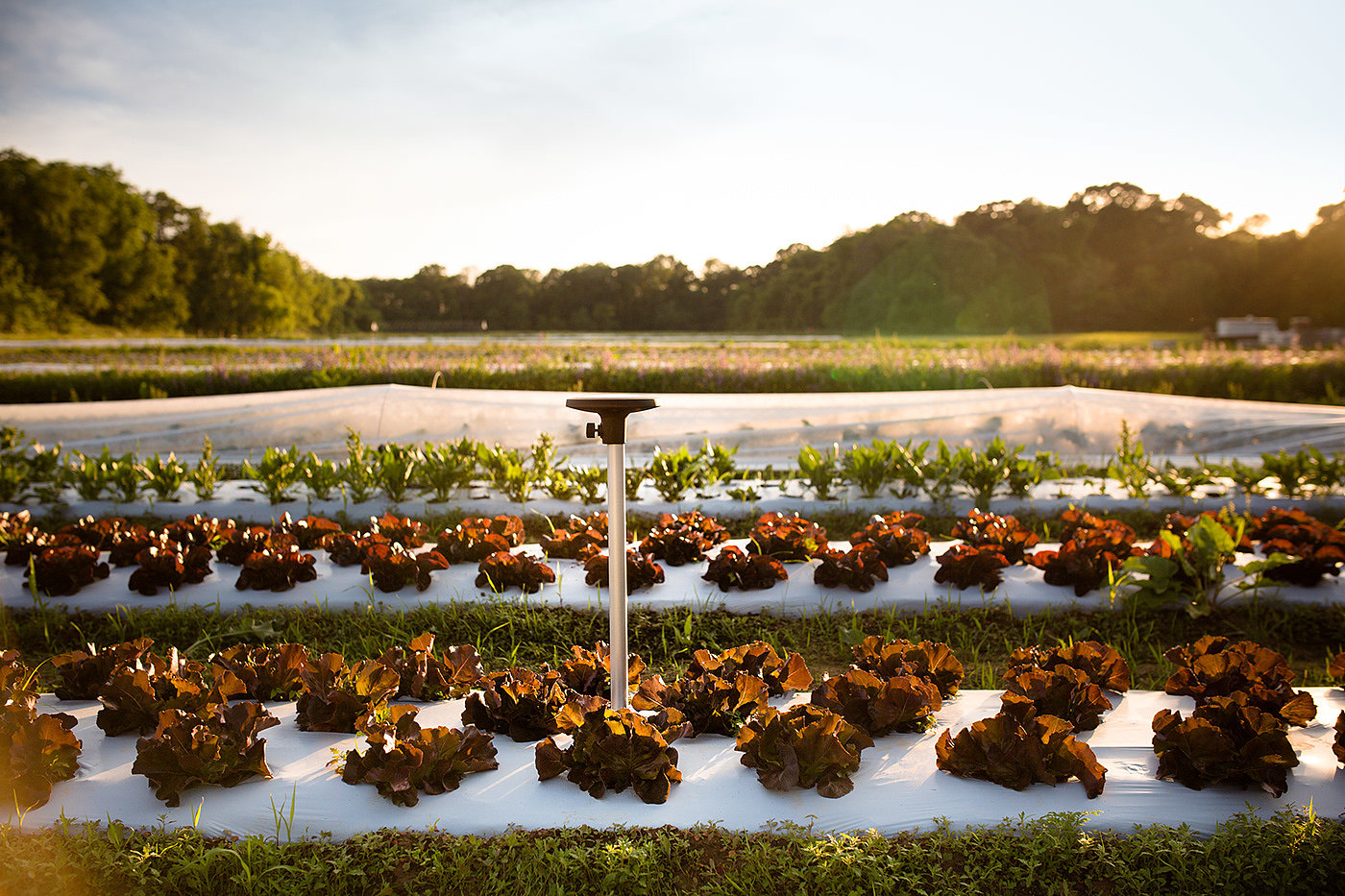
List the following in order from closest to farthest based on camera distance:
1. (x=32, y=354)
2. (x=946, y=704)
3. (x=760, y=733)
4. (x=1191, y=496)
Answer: (x=760, y=733), (x=946, y=704), (x=1191, y=496), (x=32, y=354)

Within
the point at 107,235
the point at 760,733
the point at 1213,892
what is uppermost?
the point at 107,235

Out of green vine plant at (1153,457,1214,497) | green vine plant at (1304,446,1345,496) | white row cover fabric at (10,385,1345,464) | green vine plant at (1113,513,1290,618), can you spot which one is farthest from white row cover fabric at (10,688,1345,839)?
white row cover fabric at (10,385,1345,464)

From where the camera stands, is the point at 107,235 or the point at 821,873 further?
the point at 107,235

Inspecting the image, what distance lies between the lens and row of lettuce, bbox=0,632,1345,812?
160cm

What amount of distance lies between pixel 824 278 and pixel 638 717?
869 inches

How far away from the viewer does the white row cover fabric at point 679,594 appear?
9.59 ft

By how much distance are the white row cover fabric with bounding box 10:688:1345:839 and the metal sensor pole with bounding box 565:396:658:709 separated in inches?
10.5

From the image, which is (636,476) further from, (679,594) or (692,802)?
(692,802)

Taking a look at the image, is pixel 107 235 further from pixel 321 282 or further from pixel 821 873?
pixel 821 873

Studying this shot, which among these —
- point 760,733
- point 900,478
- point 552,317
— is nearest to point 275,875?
point 760,733

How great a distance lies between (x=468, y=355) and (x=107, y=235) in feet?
59.3

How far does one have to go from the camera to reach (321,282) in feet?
126

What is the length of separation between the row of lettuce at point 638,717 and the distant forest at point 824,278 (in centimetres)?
1816

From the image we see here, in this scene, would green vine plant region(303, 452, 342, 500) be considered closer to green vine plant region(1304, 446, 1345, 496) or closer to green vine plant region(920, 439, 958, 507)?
green vine plant region(920, 439, 958, 507)
